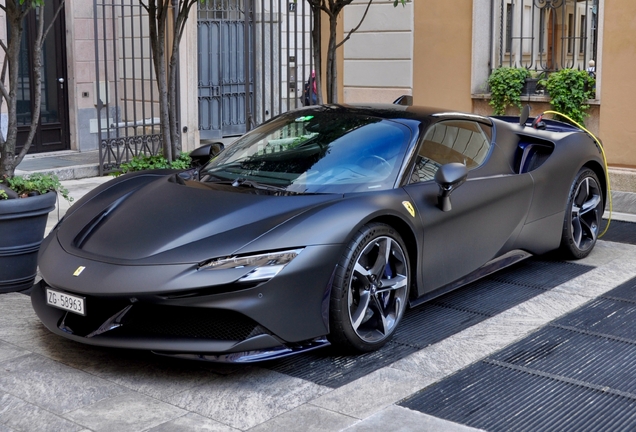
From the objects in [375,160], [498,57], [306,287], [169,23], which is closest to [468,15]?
[498,57]

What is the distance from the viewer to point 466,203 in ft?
17.9

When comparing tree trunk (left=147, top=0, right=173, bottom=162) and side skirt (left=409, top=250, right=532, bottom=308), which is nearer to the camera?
side skirt (left=409, top=250, right=532, bottom=308)

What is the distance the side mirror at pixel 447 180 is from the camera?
5113mm

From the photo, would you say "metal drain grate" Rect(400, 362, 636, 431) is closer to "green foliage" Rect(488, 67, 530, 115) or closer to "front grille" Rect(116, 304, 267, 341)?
"front grille" Rect(116, 304, 267, 341)

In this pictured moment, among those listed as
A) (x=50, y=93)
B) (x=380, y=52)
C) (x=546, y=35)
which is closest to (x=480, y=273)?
(x=546, y=35)

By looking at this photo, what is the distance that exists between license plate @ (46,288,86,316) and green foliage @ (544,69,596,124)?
7.58m

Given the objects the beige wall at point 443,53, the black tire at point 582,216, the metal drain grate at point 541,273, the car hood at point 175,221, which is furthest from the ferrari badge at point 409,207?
the beige wall at point 443,53

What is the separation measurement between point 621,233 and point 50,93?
28.1 feet

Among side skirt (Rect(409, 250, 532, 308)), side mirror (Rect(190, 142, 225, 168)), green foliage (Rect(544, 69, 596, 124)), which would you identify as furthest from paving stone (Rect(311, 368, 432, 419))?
green foliage (Rect(544, 69, 596, 124))

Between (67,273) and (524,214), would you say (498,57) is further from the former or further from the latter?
(67,273)

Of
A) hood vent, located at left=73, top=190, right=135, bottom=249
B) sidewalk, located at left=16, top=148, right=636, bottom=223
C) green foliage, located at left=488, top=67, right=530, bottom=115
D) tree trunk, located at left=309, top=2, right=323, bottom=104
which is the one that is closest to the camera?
hood vent, located at left=73, top=190, right=135, bottom=249

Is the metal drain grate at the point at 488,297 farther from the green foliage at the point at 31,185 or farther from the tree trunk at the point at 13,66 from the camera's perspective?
the tree trunk at the point at 13,66

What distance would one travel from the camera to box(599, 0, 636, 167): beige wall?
1006 centimetres

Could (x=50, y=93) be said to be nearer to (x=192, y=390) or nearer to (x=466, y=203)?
(x=466, y=203)
